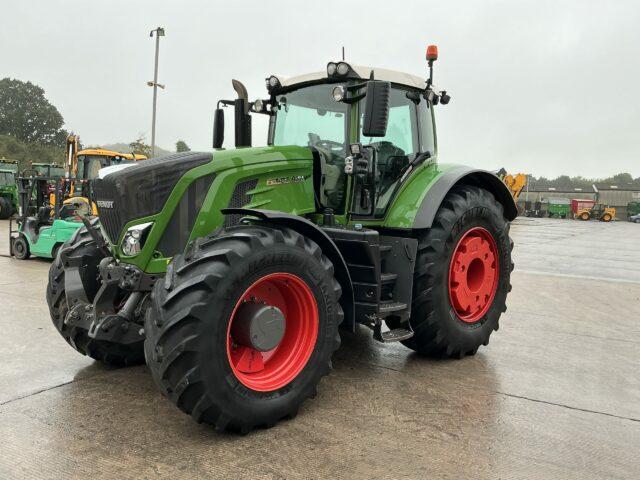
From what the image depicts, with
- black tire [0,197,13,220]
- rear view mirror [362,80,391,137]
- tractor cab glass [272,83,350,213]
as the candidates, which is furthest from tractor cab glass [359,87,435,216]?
black tire [0,197,13,220]

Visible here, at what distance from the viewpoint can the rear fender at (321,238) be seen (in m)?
3.25

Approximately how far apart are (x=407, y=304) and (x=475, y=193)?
4.19 feet

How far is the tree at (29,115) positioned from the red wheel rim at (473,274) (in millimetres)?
77850

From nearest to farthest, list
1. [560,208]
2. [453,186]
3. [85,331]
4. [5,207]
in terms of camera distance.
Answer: [85,331] → [453,186] → [5,207] → [560,208]

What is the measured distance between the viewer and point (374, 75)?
423 cm

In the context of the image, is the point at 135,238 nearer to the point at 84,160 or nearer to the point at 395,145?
the point at 395,145

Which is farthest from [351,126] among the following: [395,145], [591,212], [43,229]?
[591,212]

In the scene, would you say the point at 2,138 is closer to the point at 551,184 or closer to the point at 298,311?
the point at 298,311

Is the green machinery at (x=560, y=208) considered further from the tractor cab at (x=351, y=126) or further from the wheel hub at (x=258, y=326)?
the wheel hub at (x=258, y=326)

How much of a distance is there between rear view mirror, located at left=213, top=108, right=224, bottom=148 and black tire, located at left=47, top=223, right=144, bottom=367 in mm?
1409

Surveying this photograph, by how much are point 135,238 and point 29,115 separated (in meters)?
87.2

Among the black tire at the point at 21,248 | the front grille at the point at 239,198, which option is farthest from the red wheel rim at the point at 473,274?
the black tire at the point at 21,248

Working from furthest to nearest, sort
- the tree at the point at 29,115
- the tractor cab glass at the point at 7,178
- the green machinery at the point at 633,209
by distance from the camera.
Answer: the tree at the point at 29,115 → the green machinery at the point at 633,209 → the tractor cab glass at the point at 7,178

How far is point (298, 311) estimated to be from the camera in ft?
11.2
